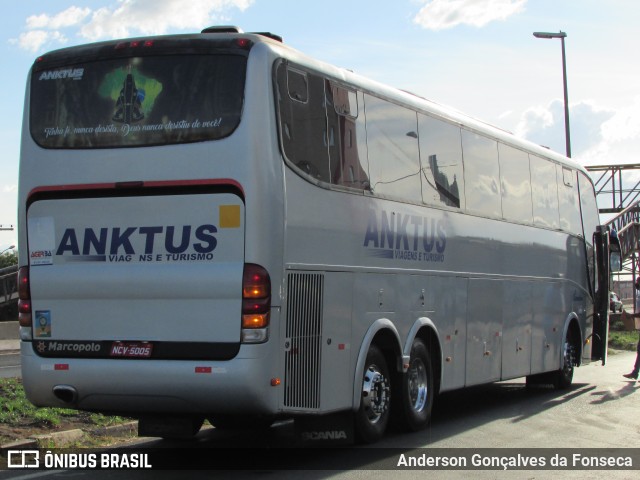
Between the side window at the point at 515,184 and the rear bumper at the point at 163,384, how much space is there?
7274 millimetres

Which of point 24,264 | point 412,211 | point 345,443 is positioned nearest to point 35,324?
point 24,264

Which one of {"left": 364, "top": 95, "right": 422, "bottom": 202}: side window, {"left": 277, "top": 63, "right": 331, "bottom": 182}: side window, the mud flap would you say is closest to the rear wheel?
the mud flap

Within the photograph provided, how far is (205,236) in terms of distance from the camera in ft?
29.4

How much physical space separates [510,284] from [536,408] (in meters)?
1.82

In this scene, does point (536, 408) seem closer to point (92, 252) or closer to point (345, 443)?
point (345, 443)

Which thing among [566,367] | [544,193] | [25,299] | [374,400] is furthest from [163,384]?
[566,367]

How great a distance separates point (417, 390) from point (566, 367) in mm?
6503

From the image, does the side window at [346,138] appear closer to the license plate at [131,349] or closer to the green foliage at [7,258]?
the license plate at [131,349]

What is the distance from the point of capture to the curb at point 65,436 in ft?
33.3

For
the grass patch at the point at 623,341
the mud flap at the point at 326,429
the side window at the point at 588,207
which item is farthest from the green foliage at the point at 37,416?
the grass patch at the point at 623,341

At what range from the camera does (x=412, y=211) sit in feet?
39.6

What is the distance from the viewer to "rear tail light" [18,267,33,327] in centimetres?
961

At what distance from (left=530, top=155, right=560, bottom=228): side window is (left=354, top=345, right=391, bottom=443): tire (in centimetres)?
618

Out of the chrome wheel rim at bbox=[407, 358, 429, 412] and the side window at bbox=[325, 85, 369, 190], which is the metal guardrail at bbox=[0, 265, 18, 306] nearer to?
the chrome wheel rim at bbox=[407, 358, 429, 412]
